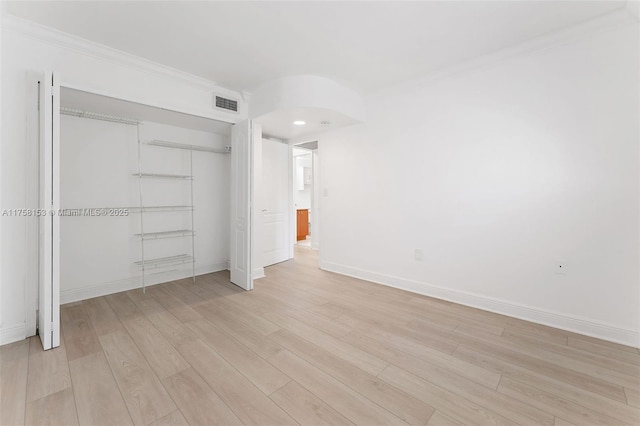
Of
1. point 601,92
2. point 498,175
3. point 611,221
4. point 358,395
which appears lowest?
point 358,395

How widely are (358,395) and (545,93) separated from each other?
316 centimetres

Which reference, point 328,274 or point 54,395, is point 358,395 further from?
point 328,274

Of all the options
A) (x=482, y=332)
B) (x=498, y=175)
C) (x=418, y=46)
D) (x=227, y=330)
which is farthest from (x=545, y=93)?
(x=227, y=330)

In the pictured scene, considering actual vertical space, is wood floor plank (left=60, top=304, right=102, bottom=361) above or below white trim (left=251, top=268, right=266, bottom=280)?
below

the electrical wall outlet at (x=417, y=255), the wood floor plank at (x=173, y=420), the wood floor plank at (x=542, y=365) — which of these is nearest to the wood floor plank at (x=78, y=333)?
the wood floor plank at (x=173, y=420)

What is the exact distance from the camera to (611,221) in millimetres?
2326

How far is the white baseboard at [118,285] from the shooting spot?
124 inches

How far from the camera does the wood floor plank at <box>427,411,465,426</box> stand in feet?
4.79

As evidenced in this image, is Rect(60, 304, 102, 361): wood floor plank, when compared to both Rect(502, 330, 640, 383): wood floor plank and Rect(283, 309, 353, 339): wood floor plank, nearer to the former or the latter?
Rect(283, 309, 353, 339): wood floor plank

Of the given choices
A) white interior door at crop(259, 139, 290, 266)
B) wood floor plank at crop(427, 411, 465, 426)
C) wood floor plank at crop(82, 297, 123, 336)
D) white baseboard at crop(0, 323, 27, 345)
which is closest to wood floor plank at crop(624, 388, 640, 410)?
wood floor plank at crop(427, 411, 465, 426)

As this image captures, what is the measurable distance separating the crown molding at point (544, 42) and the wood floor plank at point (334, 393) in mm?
3393

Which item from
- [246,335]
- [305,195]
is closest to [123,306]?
[246,335]

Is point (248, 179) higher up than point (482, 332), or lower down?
higher up

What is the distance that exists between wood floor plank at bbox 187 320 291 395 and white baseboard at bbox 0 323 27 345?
4.51 feet
